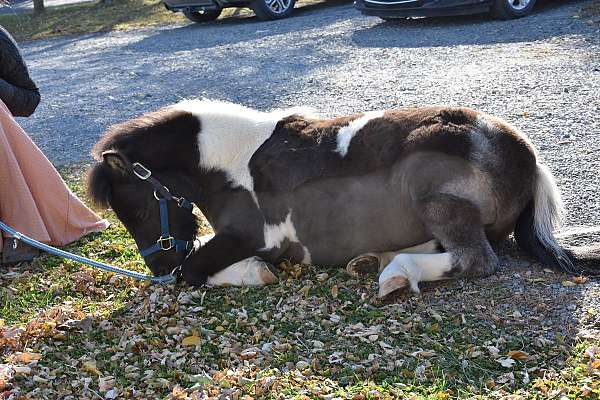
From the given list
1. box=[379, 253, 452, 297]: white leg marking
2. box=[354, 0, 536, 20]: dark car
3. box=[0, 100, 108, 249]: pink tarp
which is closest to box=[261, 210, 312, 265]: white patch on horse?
box=[379, 253, 452, 297]: white leg marking

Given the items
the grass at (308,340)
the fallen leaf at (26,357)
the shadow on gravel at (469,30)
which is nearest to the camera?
the grass at (308,340)

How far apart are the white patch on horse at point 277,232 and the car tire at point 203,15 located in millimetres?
11106

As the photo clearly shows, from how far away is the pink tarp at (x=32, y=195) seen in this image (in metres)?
5.49

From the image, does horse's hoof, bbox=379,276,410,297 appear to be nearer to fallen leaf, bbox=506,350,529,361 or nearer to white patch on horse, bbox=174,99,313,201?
fallen leaf, bbox=506,350,529,361

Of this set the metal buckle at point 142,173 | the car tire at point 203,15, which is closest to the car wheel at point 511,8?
the car tire at point 203,15

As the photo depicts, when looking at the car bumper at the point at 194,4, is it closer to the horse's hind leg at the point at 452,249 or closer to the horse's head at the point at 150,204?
the horse's head at the point at 150,204

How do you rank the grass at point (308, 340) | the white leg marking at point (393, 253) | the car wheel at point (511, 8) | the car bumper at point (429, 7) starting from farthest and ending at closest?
the car bumper at point (429, 7) < the car wheel at point (511, 8) < the white leg marking at point (393, 253) < the grass at point (308, 340)

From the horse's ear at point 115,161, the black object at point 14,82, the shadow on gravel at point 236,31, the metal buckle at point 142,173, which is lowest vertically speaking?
the shadow on gravel at point 236,31

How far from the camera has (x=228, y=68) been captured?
10.8m

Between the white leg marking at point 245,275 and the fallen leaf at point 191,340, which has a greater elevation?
the white leg marking at point 245,275

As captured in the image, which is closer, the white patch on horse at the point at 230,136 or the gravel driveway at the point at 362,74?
the white patch on horse at the point at 230,136

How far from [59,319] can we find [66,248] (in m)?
1.25

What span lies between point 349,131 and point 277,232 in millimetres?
687

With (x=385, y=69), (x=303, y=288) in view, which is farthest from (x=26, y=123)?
(x=303, y=288)
